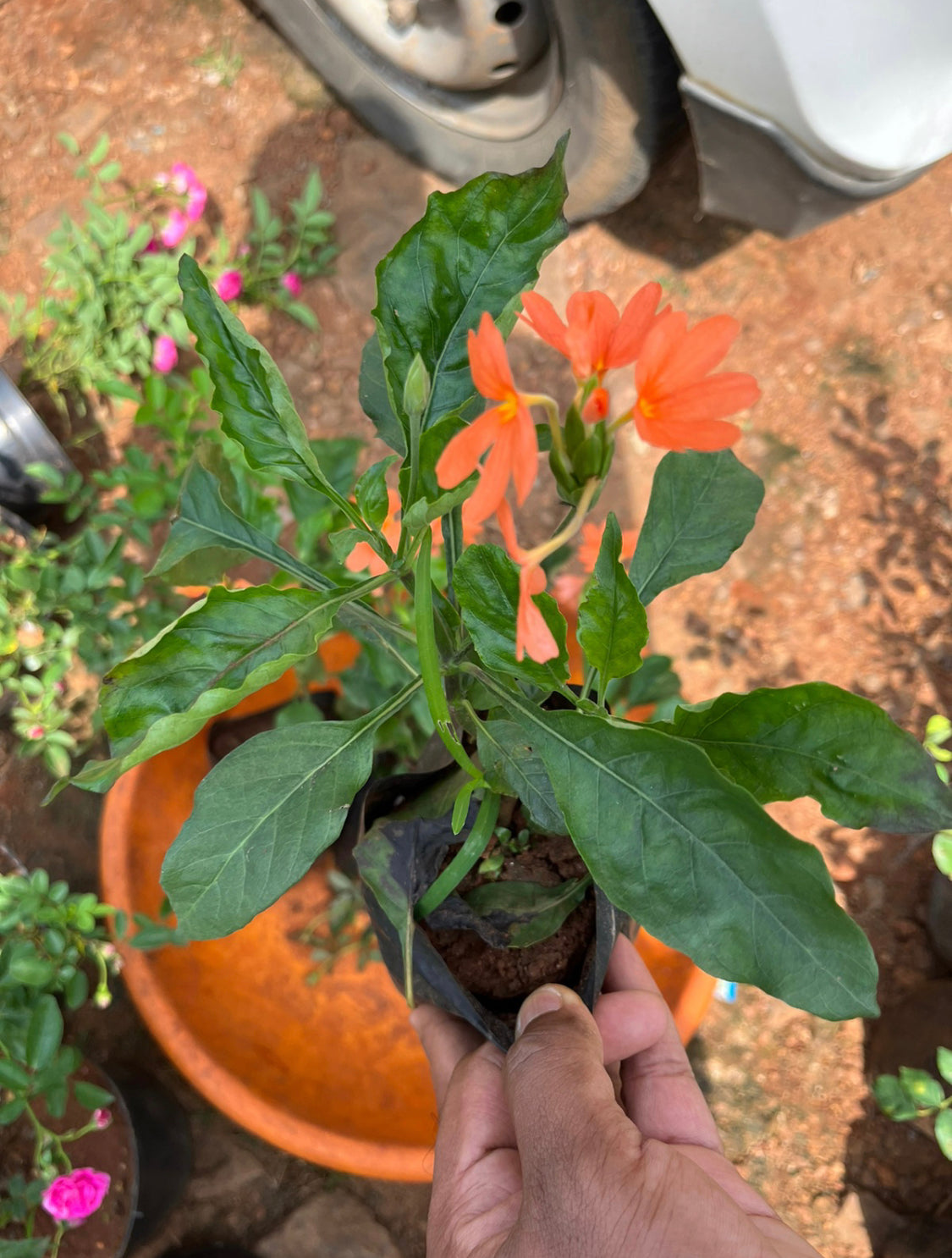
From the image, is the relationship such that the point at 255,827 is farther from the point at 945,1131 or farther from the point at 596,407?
the point at 945,1131

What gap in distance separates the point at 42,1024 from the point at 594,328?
3.41 feet

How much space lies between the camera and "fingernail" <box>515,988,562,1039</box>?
0.78 meters

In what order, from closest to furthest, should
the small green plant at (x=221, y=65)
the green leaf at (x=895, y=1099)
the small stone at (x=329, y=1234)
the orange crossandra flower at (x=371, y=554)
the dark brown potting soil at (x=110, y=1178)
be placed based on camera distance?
the orange crossandra flower at (x=371, y=554) → the green leaf at (x=895, y=1099) → the dark brown potting soil at (x=110, y=1178) → the small stone at (x=329, y=1234) → the small green plant at (x=221, y=65)

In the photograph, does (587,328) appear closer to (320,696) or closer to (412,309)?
(412,309)

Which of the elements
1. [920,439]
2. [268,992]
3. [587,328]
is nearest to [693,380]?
[587,328]

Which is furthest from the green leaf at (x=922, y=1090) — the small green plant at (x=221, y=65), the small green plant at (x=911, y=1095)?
the small green plant at (x=221, y=65)

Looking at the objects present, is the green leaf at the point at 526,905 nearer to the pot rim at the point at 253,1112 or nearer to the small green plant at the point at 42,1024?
the pot rim at the point at 253,1112

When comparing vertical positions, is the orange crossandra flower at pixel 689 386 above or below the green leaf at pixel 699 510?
above

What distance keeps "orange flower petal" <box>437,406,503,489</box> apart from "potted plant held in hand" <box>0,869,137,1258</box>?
924mm

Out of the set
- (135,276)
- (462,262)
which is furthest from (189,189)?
(462,262)

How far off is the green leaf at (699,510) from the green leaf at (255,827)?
319 mm

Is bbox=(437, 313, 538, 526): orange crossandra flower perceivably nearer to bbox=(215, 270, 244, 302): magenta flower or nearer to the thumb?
the thumb

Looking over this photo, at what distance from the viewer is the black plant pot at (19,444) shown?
5.47 ft

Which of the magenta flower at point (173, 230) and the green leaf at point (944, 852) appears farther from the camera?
the magenta flower at point (173, 230)
